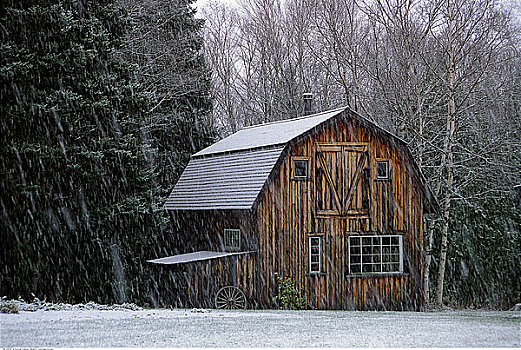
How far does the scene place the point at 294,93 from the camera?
34594 mm

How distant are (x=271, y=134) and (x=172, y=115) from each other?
7391 mm

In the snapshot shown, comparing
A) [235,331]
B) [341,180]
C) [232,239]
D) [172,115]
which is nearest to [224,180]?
[232,239]

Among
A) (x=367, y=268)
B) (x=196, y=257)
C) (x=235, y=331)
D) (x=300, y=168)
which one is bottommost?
(x=367, y=268)

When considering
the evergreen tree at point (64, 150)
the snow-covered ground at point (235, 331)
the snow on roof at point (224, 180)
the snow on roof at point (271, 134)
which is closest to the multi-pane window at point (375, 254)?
the snow on roof at point (224, 180)

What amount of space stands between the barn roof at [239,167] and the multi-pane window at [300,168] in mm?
728

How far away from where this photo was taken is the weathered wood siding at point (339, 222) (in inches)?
772

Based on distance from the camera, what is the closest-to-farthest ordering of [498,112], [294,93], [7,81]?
[7,81]
[498,112]
[294,93]

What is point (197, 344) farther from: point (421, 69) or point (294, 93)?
point (294, 93)

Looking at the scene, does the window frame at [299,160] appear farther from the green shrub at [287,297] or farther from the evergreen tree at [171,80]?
the evergreen tree at [171,80]

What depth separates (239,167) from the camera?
21.2 metres

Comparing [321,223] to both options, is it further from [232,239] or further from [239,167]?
[239,167]

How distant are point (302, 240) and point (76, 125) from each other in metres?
7.07

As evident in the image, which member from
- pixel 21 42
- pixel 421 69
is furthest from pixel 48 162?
pixel 421 69

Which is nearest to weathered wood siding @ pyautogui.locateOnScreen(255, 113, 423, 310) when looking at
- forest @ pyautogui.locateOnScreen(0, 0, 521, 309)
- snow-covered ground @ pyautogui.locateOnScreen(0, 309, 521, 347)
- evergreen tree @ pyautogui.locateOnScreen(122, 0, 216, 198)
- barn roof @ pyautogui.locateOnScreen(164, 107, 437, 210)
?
barn roof @ pyautogui.locateOnScreen(164, 107, 437, 210)
